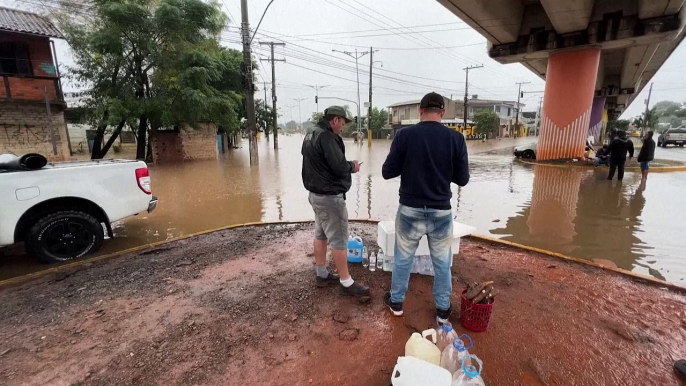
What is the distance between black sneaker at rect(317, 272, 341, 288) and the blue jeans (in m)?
0.81

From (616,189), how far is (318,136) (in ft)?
32.0

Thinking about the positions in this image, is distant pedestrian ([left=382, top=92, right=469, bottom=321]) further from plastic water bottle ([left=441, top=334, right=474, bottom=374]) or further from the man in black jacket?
plastic water bottle ([left=441, top=334, right=474, bottom=374])

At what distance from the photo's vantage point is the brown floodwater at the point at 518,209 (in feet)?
16.1

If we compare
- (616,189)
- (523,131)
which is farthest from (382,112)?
(616,189)

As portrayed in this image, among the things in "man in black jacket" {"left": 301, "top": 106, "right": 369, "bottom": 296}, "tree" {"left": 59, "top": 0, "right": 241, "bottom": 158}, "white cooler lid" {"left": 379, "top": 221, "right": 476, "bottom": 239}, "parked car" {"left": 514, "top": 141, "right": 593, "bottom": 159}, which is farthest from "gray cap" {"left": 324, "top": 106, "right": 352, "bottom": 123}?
"parked car" {"left": 514, "top": 141, "right": 593, "bottom": 159}

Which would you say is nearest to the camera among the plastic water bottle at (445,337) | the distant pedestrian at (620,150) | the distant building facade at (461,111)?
the plastic water bottle at (445,337)

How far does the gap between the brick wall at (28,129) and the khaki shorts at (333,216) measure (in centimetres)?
1679

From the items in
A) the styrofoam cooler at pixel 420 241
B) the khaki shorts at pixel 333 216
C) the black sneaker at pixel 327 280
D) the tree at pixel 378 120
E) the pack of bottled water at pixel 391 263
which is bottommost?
the black sneaker at pixel 327 280

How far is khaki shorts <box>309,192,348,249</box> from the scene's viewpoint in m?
3.01

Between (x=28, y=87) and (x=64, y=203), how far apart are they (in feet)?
46.3

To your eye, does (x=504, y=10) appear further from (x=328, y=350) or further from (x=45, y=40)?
(x=45, y=40)

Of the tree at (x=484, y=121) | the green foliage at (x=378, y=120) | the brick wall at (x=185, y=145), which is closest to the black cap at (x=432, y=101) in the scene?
the brick wall at (x=185, y=145)

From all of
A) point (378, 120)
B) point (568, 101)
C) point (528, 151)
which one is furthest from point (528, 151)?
point (378, 120)

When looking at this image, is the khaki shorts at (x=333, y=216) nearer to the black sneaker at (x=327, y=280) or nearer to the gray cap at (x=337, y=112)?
the black sneaker at (x=327, y=280)
